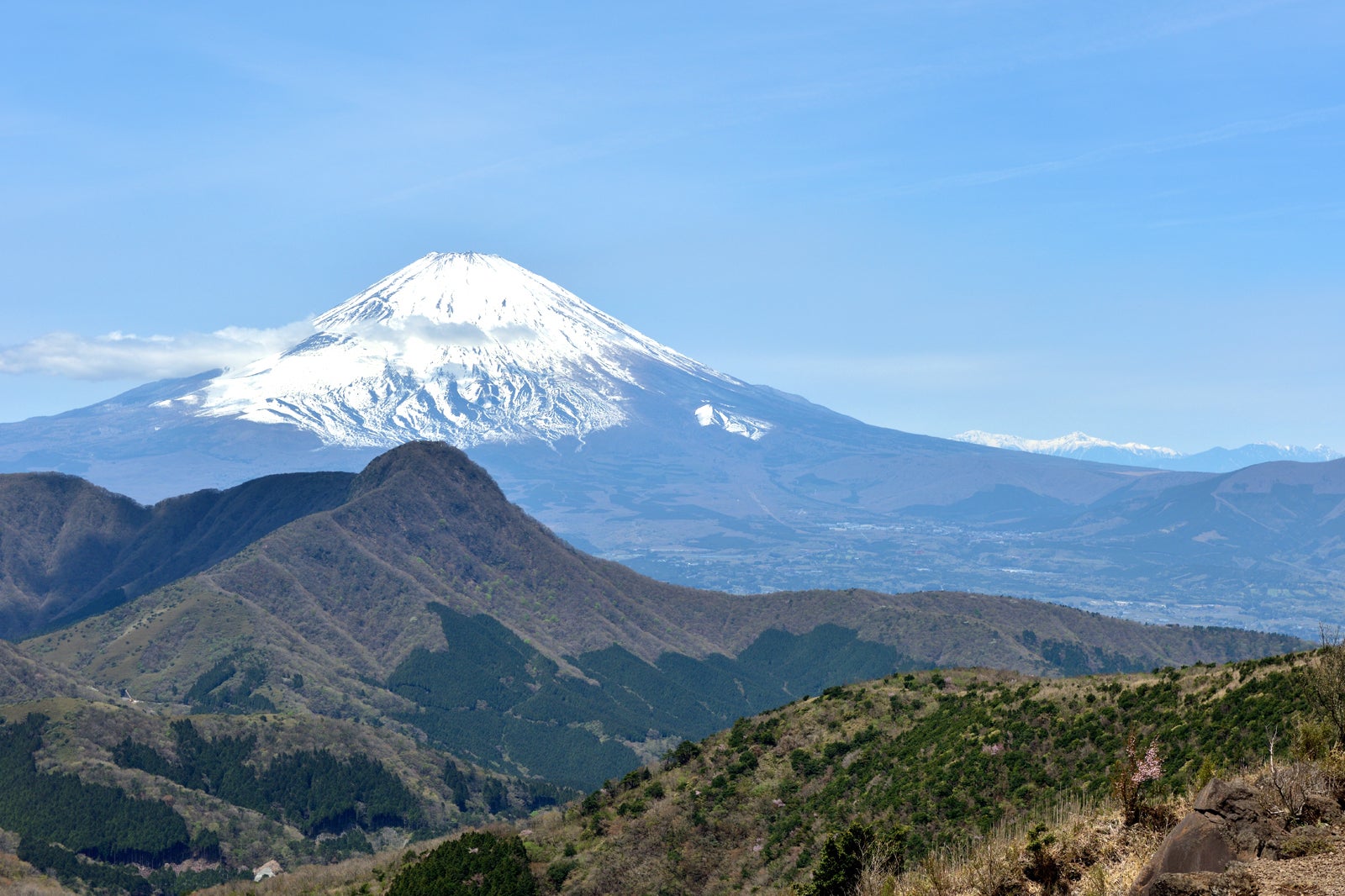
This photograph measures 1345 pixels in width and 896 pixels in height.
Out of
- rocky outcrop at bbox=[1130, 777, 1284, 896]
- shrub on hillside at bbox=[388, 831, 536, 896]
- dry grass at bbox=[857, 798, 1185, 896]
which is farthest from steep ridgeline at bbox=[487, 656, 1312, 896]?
rocky outcrop at bbox=[1130, 777, 1284, 896]

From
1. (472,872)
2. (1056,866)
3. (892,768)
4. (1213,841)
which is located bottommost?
(472,872)

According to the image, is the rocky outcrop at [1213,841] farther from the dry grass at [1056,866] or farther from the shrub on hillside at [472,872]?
the shrub on hillside at [472,872]

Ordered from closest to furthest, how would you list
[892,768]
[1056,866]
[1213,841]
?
[1213,841], [1056,866], [892,768]

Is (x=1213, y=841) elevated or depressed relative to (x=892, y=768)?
elevated

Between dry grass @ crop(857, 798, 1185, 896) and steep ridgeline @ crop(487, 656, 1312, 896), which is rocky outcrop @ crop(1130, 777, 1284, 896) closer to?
dry grass @ crop(857, 798, 1185, 896)

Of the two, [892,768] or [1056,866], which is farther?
[892,768]

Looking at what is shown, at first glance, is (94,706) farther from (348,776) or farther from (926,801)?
(926,801)

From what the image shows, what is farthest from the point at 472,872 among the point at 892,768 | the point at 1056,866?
the point at 1056,866

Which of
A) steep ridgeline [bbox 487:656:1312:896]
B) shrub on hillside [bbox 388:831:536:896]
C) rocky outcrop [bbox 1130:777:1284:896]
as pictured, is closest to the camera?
Result: rocky outcrop [bbox 1130:777:1284:896]

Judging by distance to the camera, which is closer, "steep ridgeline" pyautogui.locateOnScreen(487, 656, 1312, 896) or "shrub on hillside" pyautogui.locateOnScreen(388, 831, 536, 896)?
"steep ridgeline" pyautogui.locateOnScreen(487, 656, 1312, 896)

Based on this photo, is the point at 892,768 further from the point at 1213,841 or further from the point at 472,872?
the point at 1213,841

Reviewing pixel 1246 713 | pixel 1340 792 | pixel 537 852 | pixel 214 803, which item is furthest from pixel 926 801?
pixel 214 803

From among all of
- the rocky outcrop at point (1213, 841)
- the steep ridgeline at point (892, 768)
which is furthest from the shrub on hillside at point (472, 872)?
the rocky outcrop at point (1213, 841)

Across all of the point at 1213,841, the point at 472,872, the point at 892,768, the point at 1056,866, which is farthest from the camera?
the point at 892,768
